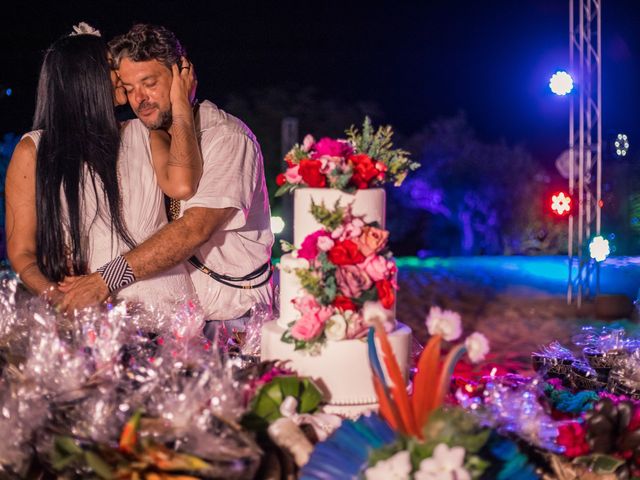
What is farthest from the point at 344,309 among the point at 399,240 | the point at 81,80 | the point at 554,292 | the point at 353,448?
the point at 399,240

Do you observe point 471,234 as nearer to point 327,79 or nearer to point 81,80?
point 327,79

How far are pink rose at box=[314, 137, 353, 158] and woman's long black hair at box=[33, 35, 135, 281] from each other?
2.65 feet

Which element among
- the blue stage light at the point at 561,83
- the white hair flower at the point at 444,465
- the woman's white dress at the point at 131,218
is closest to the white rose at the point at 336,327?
the white hair flower at the point at 444,465

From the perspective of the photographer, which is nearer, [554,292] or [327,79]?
[554,292]

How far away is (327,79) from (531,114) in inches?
151

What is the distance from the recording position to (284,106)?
1420cm

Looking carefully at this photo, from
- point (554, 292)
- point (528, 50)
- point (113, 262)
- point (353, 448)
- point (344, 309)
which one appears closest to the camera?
point (353, 448)

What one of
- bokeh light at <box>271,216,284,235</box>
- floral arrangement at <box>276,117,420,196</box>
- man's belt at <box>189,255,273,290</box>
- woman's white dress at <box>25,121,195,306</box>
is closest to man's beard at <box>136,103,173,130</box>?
woman's white dress at <box>25,121,195,306</box>

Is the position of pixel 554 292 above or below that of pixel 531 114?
below

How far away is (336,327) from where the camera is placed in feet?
7.18

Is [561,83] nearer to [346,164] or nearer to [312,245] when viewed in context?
[346,164]

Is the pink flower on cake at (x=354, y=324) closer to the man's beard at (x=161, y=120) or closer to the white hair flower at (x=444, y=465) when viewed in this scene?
the white hair flower at (x=444, y=465)

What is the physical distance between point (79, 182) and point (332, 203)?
38.6 inches

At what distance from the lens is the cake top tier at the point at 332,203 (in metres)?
2.27
